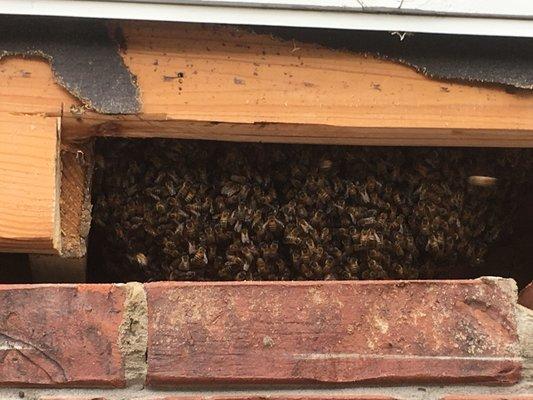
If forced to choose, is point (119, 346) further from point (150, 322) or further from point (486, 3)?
point (486, 3)

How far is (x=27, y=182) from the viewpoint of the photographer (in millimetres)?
1143

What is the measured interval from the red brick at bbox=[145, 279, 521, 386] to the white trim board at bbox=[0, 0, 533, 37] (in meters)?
→ 0.37

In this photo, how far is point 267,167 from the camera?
1.44m

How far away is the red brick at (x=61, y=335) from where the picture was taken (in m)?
1.12

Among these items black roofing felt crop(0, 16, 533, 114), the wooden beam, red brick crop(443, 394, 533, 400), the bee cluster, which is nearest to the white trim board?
black roofing felt crop(0, 16, 533, 114)

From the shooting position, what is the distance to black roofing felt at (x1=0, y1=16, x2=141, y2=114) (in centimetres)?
115

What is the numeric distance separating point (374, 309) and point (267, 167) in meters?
0.38

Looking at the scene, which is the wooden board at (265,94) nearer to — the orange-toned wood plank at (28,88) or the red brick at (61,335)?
the orange-toned wood plank at (28,88)

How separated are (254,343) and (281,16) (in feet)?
1.52

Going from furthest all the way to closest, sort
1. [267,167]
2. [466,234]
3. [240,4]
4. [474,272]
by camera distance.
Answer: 1. [474,272]
2. [466,234]
3. [267,167]
4. [240,4]

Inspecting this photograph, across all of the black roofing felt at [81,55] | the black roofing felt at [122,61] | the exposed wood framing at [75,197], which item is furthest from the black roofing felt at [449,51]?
the exposed wood framing at [75,197]

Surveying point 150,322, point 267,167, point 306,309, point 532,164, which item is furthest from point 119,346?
point 532,164

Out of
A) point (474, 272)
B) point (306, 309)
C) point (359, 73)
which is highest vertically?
point (359, 73)

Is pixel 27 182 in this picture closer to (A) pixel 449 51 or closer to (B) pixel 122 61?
(B) pixel 122 61
